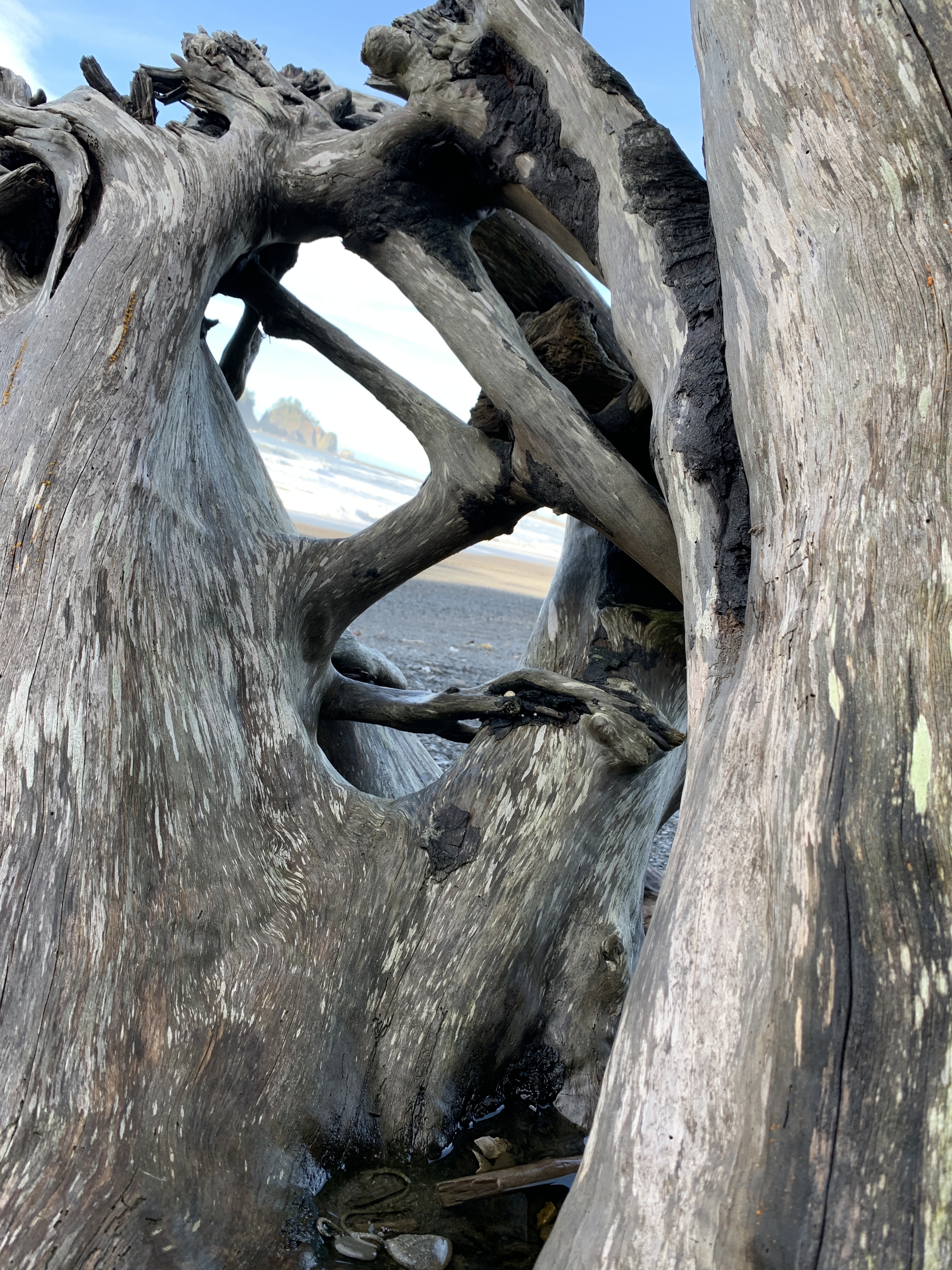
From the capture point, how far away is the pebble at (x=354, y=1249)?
75.7 inches

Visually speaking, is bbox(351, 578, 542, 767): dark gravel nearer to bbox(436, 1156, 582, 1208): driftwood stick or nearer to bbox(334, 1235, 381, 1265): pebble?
bbox(436, 1156, 582, 1208): driftwood stick

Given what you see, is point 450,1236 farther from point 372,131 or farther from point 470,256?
point 372,131

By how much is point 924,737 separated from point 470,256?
222 cm

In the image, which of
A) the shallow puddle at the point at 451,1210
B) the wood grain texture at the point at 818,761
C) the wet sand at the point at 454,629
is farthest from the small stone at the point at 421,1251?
the wet sand at the point at 454,629

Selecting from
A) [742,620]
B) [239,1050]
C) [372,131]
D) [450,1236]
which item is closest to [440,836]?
[239,1050]

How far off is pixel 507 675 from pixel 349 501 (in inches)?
929

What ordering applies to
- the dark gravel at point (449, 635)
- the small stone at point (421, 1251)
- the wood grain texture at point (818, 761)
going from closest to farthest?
1. the wood grain texture at point (818, 761)
2. the small stone at point (421, 1251)
3. the dark gravel at point (449, 635)

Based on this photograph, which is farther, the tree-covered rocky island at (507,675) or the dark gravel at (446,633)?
the dark gravel at (446,633)

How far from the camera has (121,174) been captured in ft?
9.32

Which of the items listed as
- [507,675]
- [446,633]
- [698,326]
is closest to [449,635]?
[446,633]

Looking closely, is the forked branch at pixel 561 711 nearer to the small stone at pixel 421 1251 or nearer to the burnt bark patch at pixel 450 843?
the burnt bark patch at pixel 450 843

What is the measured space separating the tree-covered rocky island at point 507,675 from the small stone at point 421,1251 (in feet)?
0.40

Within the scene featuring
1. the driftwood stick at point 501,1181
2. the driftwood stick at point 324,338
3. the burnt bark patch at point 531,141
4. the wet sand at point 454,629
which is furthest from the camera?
the wet sand at point 454,629

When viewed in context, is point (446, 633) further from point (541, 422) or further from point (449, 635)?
point (541, 422)
